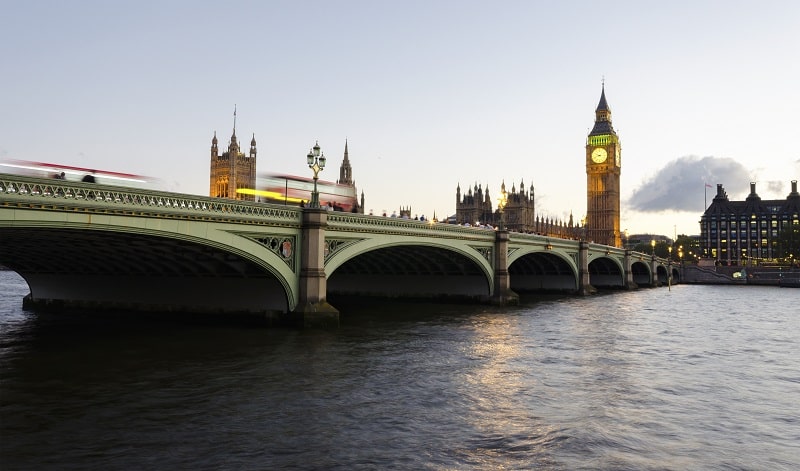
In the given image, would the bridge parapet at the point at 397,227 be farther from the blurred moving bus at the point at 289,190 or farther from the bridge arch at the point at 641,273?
the bridge arch at the point at 641,273

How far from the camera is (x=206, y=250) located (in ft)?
90.0

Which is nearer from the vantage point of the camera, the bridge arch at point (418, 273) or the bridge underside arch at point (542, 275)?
the bridge arch at point (418, 273)

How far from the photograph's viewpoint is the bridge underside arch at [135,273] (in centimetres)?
2583

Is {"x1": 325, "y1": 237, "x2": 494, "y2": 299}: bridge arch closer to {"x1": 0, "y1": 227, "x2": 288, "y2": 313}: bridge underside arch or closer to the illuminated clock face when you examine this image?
{"x1": 0, "y1": 227, "x2": 288, "y2": 313}: bridge underside arch

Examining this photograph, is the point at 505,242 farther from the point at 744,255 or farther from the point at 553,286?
the point at 744,255

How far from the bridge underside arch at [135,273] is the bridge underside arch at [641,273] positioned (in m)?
89.2

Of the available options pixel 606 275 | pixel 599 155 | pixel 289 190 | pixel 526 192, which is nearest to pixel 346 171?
pixel 526 192

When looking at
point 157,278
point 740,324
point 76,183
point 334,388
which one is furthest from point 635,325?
point 76,183

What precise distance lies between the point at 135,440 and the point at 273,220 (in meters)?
16.2

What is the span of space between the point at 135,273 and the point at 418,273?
1018 inches

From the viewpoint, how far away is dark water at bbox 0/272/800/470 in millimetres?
11883

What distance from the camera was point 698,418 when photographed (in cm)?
1500

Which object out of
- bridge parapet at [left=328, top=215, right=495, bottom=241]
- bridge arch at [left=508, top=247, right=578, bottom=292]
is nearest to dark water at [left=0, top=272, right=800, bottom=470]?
bridge parapet at [left=328, top=215, right=495, bottom=241]

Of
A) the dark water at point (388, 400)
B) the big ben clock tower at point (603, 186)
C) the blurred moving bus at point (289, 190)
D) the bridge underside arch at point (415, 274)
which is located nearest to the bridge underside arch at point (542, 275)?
the bridge underside arch at point (415, 274)
